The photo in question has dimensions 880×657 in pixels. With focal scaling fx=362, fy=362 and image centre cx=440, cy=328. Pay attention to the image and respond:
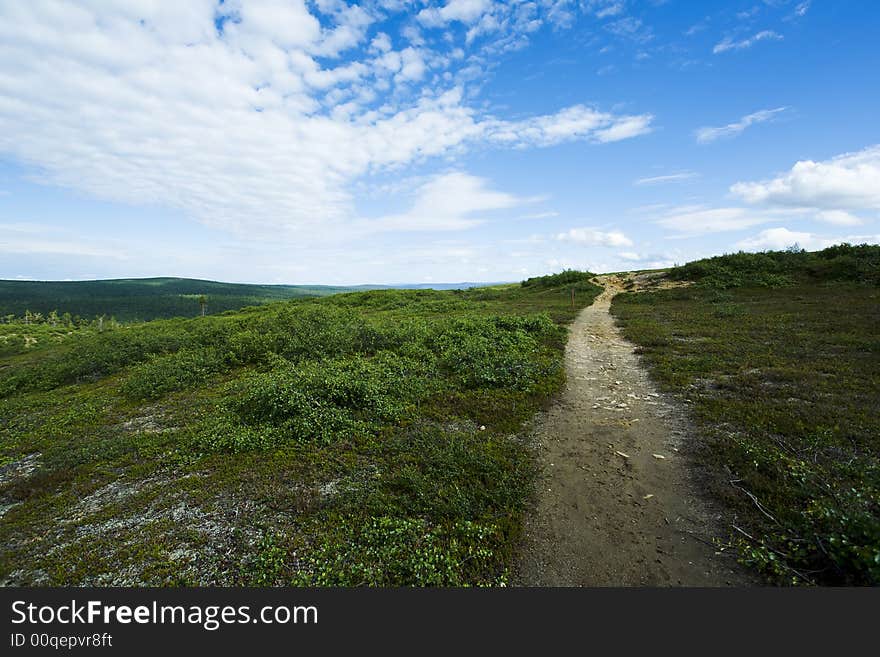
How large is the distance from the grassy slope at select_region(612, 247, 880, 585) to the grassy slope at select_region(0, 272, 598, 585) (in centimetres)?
357

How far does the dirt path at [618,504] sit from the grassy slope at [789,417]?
0.56m

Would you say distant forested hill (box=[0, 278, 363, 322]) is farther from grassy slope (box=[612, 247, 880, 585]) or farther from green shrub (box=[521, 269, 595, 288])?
grassy slope (box=[612, 247, 880, 585])

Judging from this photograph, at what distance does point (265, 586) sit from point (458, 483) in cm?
337

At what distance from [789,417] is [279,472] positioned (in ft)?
37.6

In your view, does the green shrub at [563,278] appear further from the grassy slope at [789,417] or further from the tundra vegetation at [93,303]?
the tundra vegetation at [93,303]

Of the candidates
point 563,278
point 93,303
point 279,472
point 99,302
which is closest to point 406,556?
point 279,472

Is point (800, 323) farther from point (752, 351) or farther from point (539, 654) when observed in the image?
point (539, 654)

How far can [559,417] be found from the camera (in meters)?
9.77

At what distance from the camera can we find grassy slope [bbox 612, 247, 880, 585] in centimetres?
461

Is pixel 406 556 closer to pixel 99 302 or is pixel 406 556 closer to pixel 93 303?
pixel 93 303

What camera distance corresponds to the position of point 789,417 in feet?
27.5

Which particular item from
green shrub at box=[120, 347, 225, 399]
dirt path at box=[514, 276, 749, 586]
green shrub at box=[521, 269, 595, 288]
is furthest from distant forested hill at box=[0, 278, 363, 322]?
dirt path at box=[514, 276, 749, 586]

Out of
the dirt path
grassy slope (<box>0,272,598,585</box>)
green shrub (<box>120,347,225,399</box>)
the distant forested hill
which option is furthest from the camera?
the distant forested hill

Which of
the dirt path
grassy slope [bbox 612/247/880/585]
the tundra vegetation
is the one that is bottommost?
the dirt path
